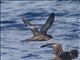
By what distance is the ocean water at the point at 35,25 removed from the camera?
15295 millimetres

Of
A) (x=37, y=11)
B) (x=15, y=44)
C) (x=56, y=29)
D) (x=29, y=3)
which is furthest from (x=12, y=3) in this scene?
(x=15, y=44)

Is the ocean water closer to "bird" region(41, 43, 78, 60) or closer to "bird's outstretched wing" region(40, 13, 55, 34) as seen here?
"bird's outstretched wing" region(40, 13, 55, 34)

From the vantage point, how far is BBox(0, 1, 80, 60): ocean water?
1530 centimetres

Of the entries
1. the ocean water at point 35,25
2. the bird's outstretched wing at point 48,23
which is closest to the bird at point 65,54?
the ocean water at point 35,25

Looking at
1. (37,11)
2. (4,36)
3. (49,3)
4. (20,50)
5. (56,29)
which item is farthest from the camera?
(49,3)

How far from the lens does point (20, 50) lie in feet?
51.6

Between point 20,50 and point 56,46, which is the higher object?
point 56,46

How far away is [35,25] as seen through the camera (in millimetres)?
20203

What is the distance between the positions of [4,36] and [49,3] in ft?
34.8

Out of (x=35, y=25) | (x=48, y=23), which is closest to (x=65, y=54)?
(x=48, y=23)

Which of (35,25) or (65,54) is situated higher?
(65,54)

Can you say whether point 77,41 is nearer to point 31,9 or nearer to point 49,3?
point 31,9

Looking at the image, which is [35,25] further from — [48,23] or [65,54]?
[65,54]

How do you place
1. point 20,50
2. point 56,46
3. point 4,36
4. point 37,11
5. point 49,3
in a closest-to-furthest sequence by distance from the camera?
point 56,46 < point 20,50 < point 4,36 < point 37,11 < point 49,3
